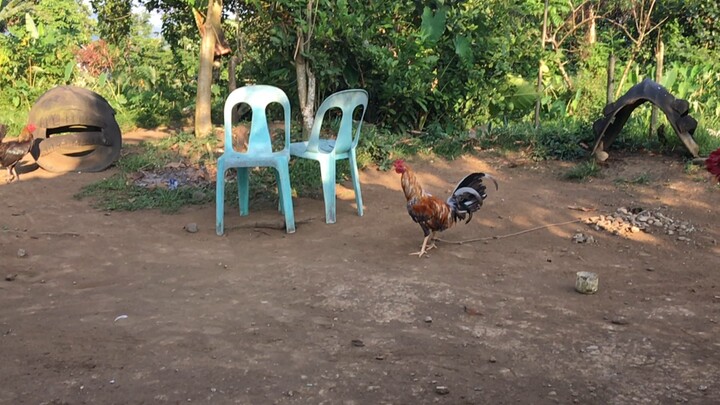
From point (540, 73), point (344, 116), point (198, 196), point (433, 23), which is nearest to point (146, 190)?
point (198, 196)

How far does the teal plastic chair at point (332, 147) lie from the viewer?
5844mm

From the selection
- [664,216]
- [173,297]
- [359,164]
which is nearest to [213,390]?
[173,297]

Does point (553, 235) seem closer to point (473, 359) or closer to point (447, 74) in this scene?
point (473, 359)

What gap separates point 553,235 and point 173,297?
3.09 m

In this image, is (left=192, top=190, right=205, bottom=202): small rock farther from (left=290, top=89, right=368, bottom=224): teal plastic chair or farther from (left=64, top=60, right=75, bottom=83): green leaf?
(left=64, top=60, right=75, bottom=83): green leaf

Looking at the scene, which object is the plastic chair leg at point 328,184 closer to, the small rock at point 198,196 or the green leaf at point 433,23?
the small rock at point 198,196

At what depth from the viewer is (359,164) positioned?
773cm

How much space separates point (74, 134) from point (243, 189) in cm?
287

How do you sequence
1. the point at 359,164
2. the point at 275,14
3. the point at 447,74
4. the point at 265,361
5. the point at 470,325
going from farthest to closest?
the point at 447,74
the point at 275,14
the point at 359,164
the point at 470,325
the point at 265,361

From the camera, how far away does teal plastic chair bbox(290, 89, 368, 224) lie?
19.2 ft

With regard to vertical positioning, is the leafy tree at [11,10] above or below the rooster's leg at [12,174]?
above

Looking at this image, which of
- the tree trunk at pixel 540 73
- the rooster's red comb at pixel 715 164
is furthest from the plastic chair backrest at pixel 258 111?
the tree trunk at pixel 540 73

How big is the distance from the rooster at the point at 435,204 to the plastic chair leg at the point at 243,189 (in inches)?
66.5

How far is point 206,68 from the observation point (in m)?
9.23
